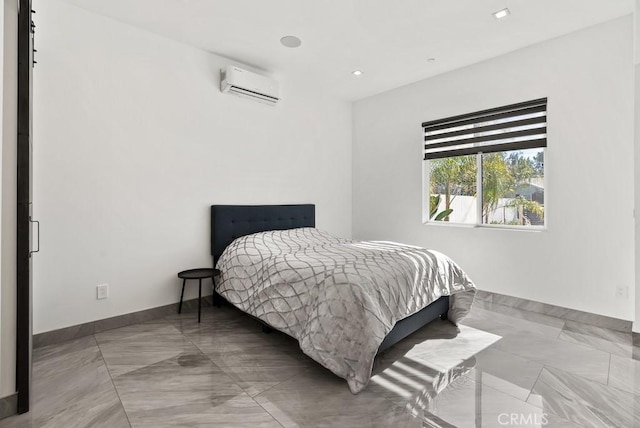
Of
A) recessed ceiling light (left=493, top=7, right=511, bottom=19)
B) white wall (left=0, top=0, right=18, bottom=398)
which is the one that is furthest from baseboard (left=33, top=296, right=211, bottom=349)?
recessed ceiling light (left=493, top=7, right=511, bottom=19)

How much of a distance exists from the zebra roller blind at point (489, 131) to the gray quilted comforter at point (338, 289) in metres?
1.57

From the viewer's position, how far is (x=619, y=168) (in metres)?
2.76

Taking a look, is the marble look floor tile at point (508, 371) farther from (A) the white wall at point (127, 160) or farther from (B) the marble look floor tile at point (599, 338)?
(A) the white wall at point (127, 160)

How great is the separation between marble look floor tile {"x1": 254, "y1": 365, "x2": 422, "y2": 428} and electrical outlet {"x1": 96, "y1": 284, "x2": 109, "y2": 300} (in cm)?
180

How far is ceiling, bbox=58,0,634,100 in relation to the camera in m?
2.59

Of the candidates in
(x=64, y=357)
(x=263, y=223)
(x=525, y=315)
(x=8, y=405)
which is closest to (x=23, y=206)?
(x=8, y=405)

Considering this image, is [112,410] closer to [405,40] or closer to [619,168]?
[405,40]

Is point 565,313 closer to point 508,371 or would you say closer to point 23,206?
point 508,371

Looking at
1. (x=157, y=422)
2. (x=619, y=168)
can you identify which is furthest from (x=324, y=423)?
(x=619, y=168)

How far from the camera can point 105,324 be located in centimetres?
276

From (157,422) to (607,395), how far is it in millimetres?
2460

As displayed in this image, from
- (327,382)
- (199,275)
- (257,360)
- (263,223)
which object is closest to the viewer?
(327,382)

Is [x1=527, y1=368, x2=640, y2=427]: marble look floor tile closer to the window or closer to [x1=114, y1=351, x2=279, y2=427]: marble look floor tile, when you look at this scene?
[x1=114, y1=351, x2=279, y2=427]: marble look floor tile

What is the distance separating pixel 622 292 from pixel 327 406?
2.78m
